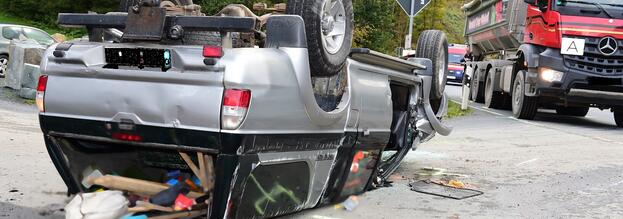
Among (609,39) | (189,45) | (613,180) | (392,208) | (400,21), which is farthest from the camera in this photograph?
(400,21)

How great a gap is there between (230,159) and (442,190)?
9.96 ft

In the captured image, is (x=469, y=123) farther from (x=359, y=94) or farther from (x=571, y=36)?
(x=359, y=94)

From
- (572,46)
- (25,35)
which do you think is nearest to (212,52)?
(572,46)

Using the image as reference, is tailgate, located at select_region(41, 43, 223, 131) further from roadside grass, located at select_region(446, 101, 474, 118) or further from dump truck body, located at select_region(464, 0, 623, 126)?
roadside grass, located at select_region(446, 101, 474, 118)

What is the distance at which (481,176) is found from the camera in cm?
688

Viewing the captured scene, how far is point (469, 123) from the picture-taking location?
12430 millimetres

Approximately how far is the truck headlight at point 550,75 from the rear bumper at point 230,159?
26.3ft

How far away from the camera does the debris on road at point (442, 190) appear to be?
19.2 ft

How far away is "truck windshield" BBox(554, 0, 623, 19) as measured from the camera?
451 inches

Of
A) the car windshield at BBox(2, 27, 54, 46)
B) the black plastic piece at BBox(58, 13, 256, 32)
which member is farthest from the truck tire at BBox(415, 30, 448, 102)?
the car windshield at BBox(2, 27, 54, 46)

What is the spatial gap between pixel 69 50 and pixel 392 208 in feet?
9.19

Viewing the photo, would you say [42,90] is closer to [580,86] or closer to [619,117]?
[580,86]

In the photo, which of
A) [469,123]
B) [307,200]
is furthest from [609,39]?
[307,200]

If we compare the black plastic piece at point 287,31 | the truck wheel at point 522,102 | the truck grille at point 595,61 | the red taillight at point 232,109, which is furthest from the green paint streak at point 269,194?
the truck wheel at point 522,102
